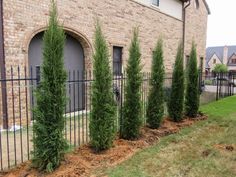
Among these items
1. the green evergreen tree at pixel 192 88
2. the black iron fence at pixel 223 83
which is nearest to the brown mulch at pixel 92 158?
the green evergreen tree at pixel 192 88

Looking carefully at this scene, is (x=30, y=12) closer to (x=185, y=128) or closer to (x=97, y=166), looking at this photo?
(x=97, y=166)

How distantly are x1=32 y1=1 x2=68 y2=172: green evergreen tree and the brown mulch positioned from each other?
21 cm

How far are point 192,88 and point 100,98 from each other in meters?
4.27

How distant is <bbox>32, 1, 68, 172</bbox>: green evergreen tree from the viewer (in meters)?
3.47

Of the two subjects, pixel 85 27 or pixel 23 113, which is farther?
pixel 85 27

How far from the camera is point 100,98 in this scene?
14.1ft

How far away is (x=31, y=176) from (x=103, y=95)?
1779 millimetres

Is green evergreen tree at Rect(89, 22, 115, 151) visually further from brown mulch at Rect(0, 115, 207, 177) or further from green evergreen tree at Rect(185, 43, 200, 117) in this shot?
green evergreen tree at Rect(185, 43, 200, 117)

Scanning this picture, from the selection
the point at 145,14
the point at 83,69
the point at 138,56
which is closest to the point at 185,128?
the point at 138,56

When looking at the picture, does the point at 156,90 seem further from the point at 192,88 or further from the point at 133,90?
the point at 192,88

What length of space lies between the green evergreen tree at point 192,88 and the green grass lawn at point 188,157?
1.22m

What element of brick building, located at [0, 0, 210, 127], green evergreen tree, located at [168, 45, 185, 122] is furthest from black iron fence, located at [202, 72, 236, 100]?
green evergreen tree, located at [168, 45, 185, 122]

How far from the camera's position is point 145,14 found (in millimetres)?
10766

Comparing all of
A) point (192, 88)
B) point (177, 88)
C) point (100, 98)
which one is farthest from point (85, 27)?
point (100, 98)
